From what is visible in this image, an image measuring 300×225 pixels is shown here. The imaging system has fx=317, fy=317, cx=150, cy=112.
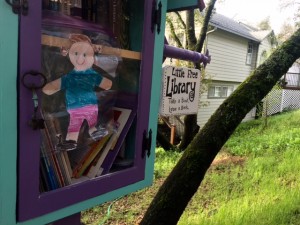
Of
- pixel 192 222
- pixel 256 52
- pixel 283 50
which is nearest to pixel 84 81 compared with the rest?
pixel 283 50

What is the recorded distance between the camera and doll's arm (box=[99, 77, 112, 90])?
147cm

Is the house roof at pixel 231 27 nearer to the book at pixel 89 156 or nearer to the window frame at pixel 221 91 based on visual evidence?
the window frame at pixel 221 91

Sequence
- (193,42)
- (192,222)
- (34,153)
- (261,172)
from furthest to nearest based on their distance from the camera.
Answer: (193,42), (261,172), (192,222), (34,153)

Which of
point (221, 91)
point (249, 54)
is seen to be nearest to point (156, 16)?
point (221, 91)

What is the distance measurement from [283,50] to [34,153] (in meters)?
2.31

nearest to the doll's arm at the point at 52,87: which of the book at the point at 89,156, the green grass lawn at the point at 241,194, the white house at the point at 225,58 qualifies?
the book at the point at 89,156

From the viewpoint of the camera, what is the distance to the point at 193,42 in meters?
8.82

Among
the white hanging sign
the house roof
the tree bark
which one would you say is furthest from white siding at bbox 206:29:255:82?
the white hanging sign

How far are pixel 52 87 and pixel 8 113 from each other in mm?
244

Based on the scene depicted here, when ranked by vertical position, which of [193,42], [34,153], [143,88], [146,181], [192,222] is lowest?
[192,222]

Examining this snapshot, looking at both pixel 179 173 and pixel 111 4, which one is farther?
pixel 179 173

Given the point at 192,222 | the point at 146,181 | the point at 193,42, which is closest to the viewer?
the point at 146,181

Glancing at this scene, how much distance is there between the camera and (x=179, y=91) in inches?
73.0

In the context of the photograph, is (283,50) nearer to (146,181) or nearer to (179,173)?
(179,173)
